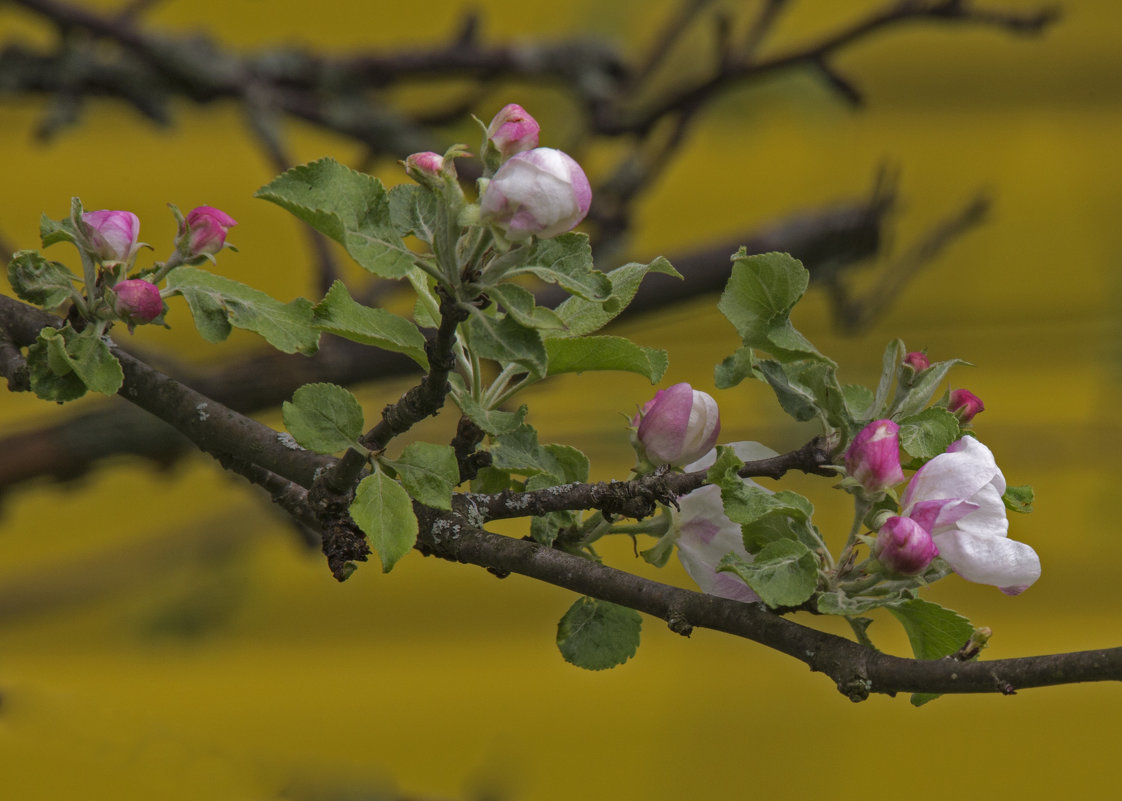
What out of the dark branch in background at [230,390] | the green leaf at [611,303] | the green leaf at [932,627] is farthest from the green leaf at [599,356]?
the dark branch in background at [230,390]

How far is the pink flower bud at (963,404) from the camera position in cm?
39

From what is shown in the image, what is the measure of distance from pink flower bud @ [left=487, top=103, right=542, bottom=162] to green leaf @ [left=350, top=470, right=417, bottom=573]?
11 cm

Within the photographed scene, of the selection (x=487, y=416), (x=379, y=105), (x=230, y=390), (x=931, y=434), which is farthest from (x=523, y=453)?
(x=379, y=105)

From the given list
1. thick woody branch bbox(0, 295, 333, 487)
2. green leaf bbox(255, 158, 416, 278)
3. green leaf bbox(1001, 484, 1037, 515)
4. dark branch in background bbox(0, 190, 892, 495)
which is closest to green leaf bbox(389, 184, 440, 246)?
green leaf bbox(255, 158, 416, 278)

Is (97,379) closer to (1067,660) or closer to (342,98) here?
(1067,660)

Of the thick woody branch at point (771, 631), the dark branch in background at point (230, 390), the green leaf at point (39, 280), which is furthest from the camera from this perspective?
the dark branch in background at point (230, 390)

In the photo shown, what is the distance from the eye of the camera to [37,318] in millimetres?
410

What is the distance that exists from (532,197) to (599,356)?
96mm

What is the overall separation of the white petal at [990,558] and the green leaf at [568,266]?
13cm

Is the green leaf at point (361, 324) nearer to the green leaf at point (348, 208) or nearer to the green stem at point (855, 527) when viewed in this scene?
the green leaf at point (348, 208)

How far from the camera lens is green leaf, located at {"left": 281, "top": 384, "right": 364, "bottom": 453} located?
13.9 inches

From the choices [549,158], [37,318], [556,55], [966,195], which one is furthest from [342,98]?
[966,195]

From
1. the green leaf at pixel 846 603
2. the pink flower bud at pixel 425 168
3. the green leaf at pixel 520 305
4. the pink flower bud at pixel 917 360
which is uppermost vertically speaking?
the pink flower bud at pixel 425 168

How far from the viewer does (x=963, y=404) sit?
1.28ft
